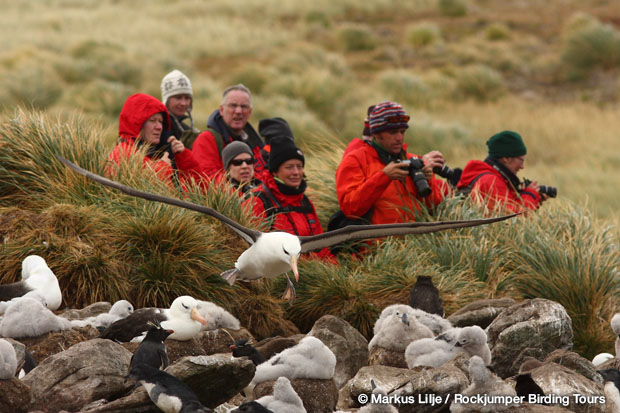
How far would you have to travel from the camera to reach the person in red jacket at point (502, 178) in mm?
9258

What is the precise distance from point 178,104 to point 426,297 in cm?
377

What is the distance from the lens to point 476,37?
3700cm

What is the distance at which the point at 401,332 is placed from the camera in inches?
246

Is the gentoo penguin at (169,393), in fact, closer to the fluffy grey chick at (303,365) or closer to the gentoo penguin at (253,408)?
the gentoo penguin at (253,408)

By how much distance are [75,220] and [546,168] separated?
478 inches

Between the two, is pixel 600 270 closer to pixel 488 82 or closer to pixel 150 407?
pixel 150 407

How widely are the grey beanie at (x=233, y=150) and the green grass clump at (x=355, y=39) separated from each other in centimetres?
2847

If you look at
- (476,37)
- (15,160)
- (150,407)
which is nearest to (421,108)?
(476,37)

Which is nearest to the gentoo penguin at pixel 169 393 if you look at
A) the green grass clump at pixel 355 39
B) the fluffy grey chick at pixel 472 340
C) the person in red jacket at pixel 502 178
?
the fluffy grey chick at pixel 472 340

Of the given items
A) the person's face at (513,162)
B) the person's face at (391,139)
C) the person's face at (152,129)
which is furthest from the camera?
the person's face at (513,162)

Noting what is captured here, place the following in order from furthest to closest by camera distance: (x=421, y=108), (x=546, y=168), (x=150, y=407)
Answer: (x=421, y=108)
(x=546, y=168)
(x=150, y=407)

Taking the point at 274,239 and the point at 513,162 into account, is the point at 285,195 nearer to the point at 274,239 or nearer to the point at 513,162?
the point at 274,239

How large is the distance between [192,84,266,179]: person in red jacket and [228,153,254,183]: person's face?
38 centimetres

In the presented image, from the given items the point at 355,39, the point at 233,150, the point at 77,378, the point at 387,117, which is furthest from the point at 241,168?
the point at 355,39
